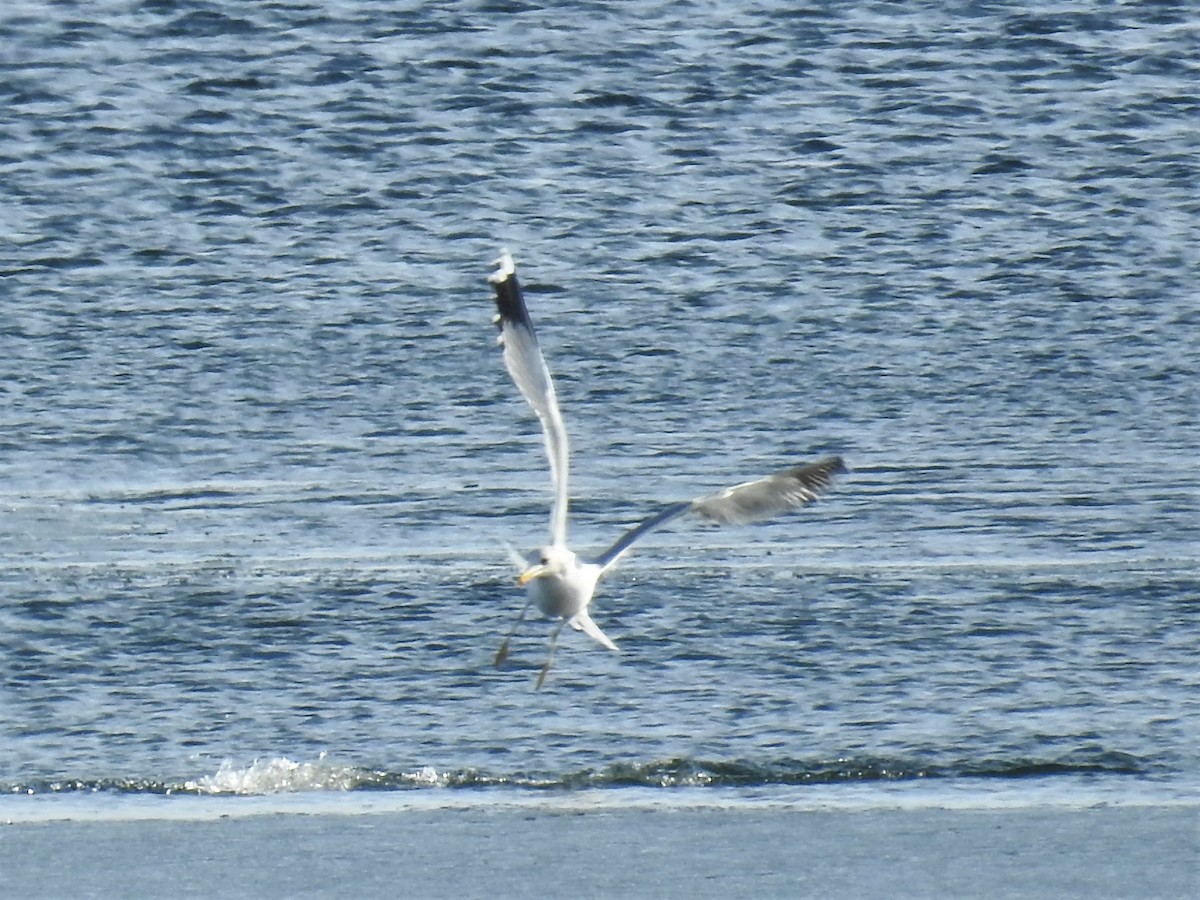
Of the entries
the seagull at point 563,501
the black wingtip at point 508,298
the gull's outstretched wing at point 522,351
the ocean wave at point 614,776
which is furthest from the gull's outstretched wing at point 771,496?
the ocean wave at point 614,776

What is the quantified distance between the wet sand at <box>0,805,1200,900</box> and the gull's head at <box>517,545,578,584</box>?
26.6 inches

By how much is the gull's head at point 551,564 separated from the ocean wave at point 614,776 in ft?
2.35

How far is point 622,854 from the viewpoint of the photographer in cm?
705

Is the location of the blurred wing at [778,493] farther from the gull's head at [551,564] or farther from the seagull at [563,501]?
the gull's head at [551,564]

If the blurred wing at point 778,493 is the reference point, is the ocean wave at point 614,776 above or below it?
below

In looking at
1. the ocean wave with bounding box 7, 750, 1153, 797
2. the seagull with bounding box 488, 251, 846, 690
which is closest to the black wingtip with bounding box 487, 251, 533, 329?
the seagull with bounding box 488, 251, 846, 690

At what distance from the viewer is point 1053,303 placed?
43.2ft

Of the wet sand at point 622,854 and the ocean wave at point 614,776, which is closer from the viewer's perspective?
the wet sand at point 622,854

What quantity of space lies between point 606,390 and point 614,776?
14.1ft

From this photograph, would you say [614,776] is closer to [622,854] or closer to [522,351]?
[622,854]

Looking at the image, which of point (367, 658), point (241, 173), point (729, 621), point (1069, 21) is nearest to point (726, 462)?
point (729, 621)

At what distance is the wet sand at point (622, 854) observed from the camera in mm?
6734

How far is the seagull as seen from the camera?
7207 millimetres

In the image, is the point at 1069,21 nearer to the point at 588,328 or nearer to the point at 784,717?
the point at 588,328
